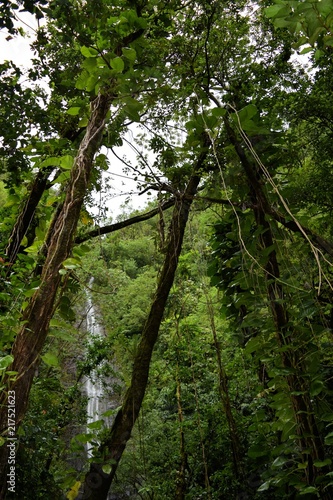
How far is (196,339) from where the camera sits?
5.51 meters

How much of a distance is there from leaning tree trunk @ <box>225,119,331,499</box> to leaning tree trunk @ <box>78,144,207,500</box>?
0.52 m

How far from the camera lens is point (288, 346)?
1386 mm

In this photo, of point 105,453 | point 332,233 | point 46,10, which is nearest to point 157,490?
point 105,453

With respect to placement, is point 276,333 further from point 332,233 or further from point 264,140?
point 332,233

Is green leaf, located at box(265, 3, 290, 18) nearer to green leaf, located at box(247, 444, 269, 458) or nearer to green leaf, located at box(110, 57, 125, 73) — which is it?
green leaf, located at box(110, 57, 125, 73)

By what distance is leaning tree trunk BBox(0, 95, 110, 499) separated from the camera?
1089 mm

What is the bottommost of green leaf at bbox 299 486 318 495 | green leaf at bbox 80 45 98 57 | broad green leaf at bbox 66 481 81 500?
broad green leaf at bbox 66 481 81 500

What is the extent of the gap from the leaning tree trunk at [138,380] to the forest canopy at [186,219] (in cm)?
1

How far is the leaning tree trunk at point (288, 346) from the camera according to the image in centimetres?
136

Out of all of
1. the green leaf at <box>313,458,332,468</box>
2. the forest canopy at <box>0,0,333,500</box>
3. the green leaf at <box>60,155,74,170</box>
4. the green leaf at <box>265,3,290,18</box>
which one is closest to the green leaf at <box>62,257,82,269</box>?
the forest canopy at <box>0,0,333,500</box>

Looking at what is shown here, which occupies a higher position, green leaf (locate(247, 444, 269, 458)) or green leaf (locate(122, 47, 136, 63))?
green leaf (locate(122, 47, 136, 63))

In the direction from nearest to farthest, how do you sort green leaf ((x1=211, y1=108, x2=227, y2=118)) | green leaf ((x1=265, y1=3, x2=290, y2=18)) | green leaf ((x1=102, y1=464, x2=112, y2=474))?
1. green leaf ((x1=265, y1=3, x2=290, y2=18))
2. green leaf ((x1=211, y1=108, x2=227, y2=118))
3. green leaf ((x1=102, y1=464, x2=112, y2=474))

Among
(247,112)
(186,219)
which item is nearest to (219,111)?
(247,112)

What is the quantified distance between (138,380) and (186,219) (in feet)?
3.99
